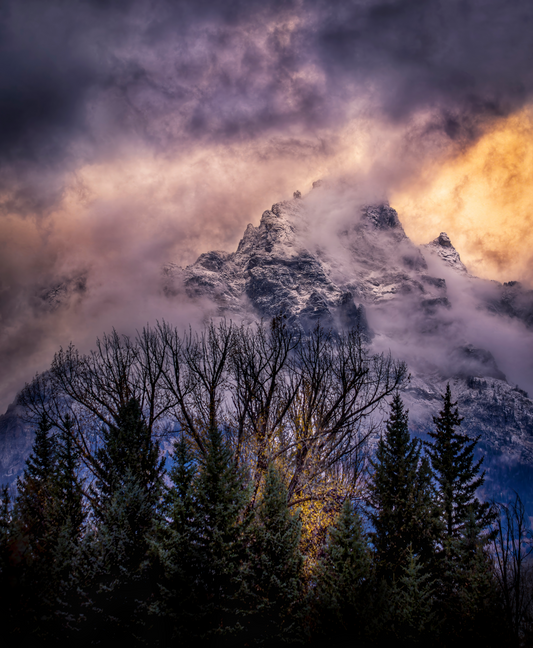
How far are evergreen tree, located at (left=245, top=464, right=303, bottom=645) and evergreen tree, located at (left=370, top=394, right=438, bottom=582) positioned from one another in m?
5.59

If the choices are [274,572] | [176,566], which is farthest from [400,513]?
[176,566]

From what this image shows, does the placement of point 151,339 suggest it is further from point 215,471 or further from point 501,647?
point 501,647

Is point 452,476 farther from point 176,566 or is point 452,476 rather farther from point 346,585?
point 176,566

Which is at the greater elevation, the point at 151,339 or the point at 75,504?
the point at 151,339

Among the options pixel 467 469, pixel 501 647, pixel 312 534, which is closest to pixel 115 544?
pixel 312 534

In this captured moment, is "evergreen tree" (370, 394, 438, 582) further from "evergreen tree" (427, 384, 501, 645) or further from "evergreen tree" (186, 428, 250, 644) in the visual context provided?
"evergreen tree" (186, 428, 250, 644)

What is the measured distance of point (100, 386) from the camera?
1908cm

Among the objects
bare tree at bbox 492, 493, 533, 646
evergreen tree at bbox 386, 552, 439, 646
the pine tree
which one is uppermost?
the pine tree

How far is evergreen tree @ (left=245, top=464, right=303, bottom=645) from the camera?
11289 millimetres

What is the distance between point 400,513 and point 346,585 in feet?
20.7

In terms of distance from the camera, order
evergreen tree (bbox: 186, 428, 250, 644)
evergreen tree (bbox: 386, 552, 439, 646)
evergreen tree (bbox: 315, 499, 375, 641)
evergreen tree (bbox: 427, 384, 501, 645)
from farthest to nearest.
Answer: evergreen tree (bbox: 427, 384, 501, 645)
evergreen tree (bbox: 386, 552, 439, 646)
evergreen tree (bbox: 186, 428, 250, 644)
evergreen tree (bbox: 315, 499, 375, 641)

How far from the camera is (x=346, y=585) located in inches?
448

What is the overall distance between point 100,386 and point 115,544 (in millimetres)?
8421

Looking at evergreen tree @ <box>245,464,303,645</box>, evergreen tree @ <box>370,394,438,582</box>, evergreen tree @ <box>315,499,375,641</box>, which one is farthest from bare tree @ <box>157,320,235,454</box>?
evergreen tree @ <box>370,394,438,582</box>
